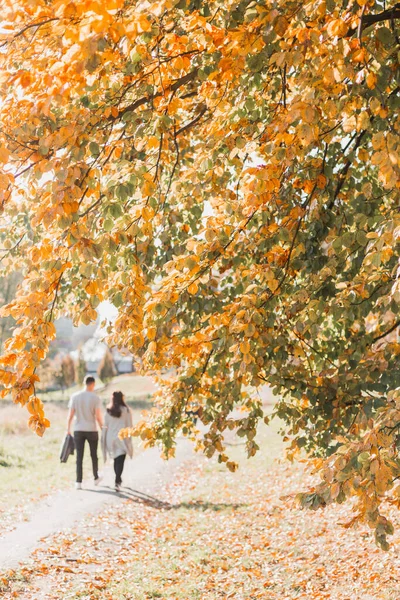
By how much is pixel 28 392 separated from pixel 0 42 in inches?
76.0

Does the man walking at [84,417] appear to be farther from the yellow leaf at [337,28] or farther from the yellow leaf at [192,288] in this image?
the yellow leaf at [337,28]

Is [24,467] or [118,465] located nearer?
[118,465]

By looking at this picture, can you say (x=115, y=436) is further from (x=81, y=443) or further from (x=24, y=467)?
(x=24, y=467)

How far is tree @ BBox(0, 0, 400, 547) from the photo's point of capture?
363 centimetres

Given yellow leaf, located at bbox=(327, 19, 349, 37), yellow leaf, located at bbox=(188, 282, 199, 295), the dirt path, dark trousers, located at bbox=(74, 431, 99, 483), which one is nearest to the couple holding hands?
dark trousers, located at bbox=(74, 431, 99, 483)

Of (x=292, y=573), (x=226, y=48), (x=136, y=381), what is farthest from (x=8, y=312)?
(x=136, y=381)

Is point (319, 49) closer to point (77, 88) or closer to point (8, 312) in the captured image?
point (77, 88)

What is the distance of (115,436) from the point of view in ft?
39.5

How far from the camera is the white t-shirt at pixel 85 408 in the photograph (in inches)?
456

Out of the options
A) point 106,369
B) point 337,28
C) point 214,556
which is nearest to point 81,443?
point 214,556

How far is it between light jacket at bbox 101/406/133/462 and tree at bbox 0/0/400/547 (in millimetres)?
5401

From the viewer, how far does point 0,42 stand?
153 inches

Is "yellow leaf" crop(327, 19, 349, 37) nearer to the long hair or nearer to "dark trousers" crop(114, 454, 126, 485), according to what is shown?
the long hair

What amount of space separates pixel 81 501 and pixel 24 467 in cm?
463
